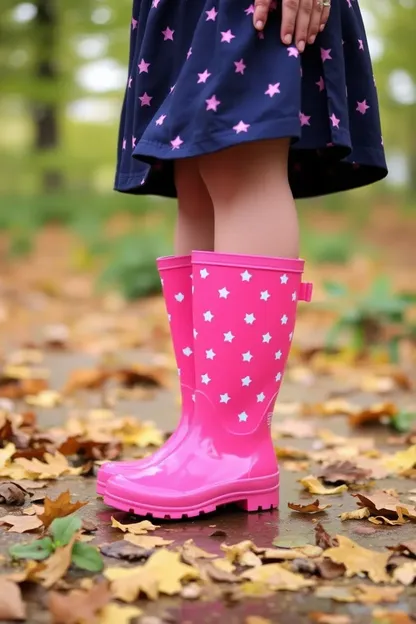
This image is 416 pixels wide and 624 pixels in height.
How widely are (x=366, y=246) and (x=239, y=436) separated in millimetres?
5700

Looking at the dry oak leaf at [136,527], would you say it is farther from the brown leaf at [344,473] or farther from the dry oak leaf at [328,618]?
the brown leaf at [344,473]

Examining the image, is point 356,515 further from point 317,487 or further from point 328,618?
point 328,618

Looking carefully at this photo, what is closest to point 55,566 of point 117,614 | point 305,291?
point 117,614

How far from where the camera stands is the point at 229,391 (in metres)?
1.29

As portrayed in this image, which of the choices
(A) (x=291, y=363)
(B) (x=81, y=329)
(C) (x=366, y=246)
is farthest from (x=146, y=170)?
(C) (x=366, y=246)

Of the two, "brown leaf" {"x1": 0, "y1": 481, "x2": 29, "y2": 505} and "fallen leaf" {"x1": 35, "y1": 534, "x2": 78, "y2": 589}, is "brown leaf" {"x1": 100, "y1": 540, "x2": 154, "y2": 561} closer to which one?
"fallen leaf" {"x1": 35, "y1": 534, "x2": 78, "y2": 589}

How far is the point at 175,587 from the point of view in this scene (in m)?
0.96

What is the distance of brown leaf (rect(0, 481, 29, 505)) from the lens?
→ 1303 mm

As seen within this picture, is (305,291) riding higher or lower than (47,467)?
higher

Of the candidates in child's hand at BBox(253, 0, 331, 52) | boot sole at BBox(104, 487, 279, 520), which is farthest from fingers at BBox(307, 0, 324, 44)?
boot sole at BBox(104, 487, 279, 520)

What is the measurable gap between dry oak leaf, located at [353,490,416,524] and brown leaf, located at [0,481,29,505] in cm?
57

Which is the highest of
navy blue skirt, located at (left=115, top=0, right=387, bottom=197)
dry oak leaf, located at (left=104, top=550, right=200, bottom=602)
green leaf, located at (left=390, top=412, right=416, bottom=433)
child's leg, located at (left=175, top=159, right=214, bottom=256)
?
navy blue skirt, located at (left=115, top=0, right=387, bottom=197)

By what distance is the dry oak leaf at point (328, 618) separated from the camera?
889mm

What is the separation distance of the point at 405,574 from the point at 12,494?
25.7 inches
